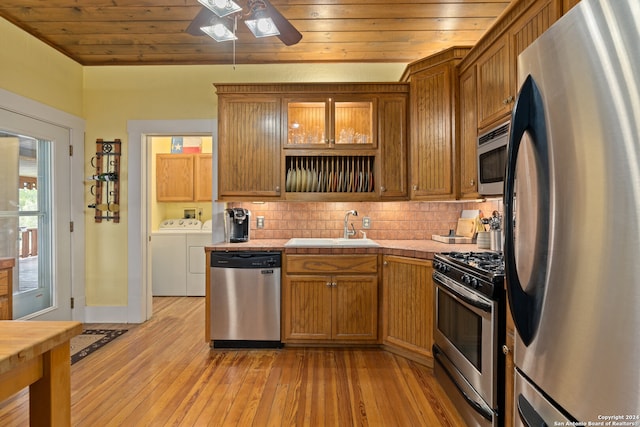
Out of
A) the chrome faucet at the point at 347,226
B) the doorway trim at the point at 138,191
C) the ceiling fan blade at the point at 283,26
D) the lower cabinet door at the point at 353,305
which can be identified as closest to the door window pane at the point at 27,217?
the doorway trim at the point at 138,191

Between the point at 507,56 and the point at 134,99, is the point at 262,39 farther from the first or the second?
the point at 507,56

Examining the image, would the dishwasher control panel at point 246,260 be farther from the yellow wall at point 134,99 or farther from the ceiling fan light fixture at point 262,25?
the ceiling fan light fixture at point 262,25

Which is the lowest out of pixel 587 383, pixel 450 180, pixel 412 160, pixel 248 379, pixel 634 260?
pixel 248 379

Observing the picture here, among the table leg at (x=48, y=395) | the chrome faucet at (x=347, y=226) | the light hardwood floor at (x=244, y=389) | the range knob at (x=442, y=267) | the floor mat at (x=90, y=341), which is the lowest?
the light hardwood floor at (x=244, y=389)

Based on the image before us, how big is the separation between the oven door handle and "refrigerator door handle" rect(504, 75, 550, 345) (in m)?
0.77

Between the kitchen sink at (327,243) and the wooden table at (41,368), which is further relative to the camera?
the kitchen sink at (327,243)

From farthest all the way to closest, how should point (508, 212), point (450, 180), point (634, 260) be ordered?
point (450, 180) < point (508, 212) < point (634, 260)

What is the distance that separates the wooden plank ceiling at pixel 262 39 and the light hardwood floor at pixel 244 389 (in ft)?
8.42

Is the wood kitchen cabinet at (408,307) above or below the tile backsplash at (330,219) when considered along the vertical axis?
below

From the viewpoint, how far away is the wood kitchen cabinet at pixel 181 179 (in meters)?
5.13

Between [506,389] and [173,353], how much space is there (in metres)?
2.48

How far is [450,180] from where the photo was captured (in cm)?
282

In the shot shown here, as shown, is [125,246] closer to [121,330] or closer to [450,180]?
[121,330]

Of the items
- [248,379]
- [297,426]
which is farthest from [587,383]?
[248,379]
